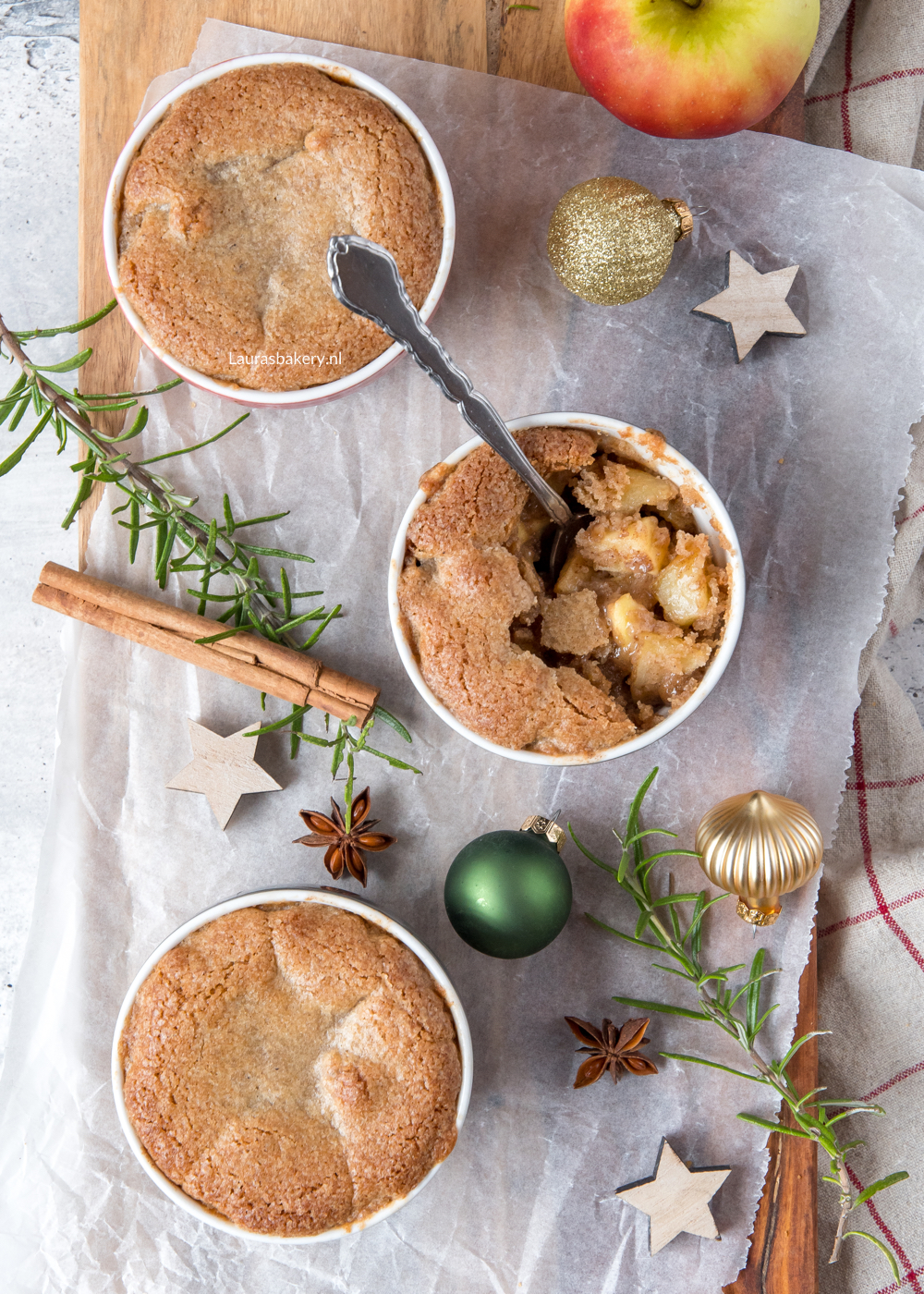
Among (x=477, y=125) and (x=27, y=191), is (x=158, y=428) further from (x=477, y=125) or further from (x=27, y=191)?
(x=477, y=125)

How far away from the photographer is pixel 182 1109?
158 cm

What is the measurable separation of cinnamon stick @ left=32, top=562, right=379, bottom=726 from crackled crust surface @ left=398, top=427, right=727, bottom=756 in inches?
8.8

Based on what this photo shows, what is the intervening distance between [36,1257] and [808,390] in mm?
2078

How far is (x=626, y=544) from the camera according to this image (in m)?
1.57

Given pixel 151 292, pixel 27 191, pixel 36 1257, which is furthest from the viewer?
pixel 27 191

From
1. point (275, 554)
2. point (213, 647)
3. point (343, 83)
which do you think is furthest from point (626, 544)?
point (343, 83)

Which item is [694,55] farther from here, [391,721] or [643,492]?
[391,721]

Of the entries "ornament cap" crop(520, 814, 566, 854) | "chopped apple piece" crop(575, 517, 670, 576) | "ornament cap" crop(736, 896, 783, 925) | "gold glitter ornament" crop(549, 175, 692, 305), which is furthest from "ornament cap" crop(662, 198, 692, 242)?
"ornament cap" crop(736, 896, 783, 925)

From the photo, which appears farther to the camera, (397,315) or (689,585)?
(689,585)

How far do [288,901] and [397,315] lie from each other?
3.16 ft

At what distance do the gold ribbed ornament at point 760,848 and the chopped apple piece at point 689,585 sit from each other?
1.04 ft

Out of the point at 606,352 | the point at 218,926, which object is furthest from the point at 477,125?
the point at 218,926

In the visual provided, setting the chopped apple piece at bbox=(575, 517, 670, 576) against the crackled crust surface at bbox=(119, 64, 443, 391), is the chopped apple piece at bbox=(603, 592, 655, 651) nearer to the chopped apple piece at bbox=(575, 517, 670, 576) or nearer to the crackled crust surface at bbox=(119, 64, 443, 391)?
the chopped apple piece at bbox=(575, 517, 670, 576)

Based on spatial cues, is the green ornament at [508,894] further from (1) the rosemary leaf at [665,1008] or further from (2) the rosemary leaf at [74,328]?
(2) the rosemary leaf at [74,328]
